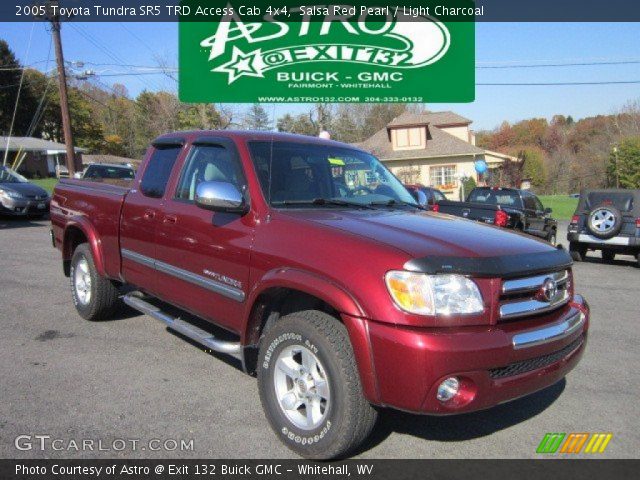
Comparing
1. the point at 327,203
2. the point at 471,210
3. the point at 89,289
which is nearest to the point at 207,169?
the point at 327,203

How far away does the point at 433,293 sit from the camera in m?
2.67

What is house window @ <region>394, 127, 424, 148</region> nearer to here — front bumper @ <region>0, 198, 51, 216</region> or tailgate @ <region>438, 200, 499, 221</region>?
front bumper @ <region>0, 198, 51, 216</region>

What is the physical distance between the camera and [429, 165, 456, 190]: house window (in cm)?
3813

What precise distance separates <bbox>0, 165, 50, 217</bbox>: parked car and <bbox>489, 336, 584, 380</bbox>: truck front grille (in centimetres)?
1675

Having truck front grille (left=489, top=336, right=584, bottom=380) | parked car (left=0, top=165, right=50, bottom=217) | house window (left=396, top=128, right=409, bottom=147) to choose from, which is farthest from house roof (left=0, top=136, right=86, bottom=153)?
truck front grille (left=489, top=336, right=584, bottom=380)

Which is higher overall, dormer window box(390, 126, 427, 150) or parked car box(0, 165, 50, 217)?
dormer window box(390, 126, 427, 150)

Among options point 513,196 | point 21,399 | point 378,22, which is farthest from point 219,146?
point 378,22

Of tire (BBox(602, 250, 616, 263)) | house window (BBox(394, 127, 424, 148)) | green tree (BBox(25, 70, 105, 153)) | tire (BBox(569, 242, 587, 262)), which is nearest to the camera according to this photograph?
tire (BBox(569, 242, 587, 262))

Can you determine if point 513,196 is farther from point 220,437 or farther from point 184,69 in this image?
point 184,69

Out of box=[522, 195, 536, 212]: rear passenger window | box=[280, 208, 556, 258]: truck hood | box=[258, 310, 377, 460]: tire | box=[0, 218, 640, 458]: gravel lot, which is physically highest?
box=[280, 208, 556, 258]: truck hood

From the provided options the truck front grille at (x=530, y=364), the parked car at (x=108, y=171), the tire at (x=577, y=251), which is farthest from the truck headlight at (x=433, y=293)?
the parked car at (x=108, y=171)

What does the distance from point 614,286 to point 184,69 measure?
2193 centimetres

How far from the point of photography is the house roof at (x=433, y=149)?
1479 inches

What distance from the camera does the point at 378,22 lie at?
67.3 ft
